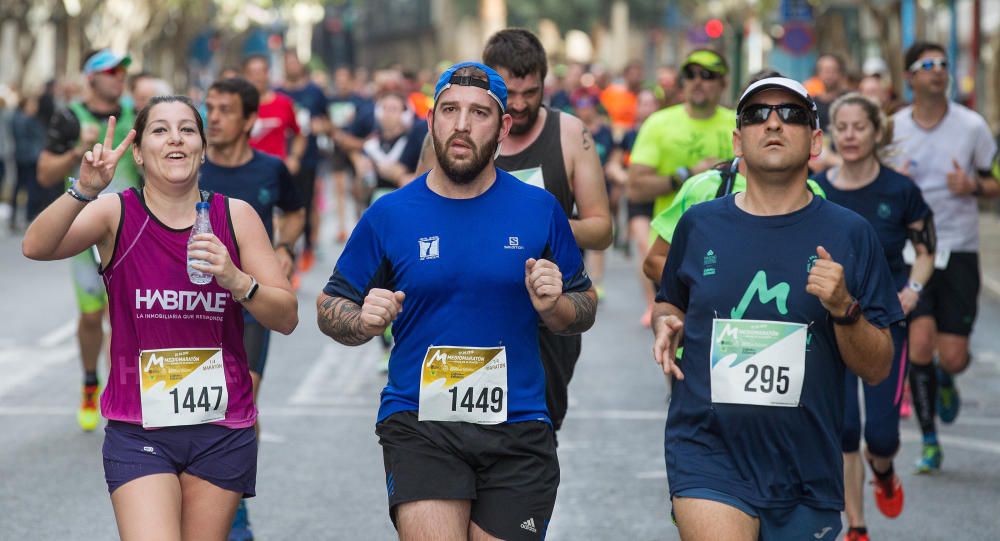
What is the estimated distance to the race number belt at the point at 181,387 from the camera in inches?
201

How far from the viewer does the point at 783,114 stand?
15.9 feet

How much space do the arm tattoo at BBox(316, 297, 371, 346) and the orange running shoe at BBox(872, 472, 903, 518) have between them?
3279mm

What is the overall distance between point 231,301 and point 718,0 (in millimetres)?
44514

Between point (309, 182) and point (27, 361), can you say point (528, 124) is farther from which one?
point (309, 182)

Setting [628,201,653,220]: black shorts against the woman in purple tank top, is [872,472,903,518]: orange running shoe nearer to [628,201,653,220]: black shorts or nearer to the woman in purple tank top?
the woman in purple tank top

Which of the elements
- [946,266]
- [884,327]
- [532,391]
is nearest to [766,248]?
[884,327]

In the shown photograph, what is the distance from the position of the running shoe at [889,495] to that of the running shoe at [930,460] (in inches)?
54.8

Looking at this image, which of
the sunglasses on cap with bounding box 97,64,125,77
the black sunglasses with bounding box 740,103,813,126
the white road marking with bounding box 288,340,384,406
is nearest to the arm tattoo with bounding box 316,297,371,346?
the black sunglasses with bounding box 740,103,813,126

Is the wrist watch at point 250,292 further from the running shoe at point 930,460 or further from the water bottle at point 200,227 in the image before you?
the running shoe at point 930,460

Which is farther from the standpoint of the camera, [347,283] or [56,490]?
[56,490]

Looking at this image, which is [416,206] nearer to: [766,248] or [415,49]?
[766,248]

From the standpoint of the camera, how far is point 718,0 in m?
48.5

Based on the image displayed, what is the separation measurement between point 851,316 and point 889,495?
2.96 meters

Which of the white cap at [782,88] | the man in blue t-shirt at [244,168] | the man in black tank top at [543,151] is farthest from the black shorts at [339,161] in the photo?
the white cap at [782,88]
